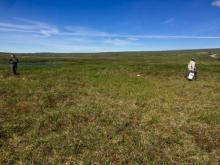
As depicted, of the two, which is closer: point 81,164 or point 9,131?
point 81,164

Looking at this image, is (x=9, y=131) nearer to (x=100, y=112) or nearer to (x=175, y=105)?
(x=100, y=112)

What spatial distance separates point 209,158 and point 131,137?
298 cm

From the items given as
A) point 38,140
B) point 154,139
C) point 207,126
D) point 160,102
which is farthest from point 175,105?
point 38,140

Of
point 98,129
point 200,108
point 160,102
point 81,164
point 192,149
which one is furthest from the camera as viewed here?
point 160,102

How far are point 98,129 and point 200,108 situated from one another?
22.8 feet

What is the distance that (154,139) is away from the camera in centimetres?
1072

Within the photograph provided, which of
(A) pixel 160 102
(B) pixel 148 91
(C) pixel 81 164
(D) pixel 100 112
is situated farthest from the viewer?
(B) pixel 148 91

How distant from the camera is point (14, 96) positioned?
18.7 meters

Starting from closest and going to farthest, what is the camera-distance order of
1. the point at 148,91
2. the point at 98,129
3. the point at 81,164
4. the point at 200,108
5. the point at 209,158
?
1. the point at 81,164
2. the point at 209,158
3. the point at 98,129
4. the point at 200,108
5. the point at 148,91

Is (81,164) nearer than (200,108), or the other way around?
(81,164)

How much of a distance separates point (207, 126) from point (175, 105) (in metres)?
4.42

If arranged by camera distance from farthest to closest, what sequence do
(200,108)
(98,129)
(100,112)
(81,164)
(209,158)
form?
(200,108) < (100,112) < (98,129) < (209,158) < (81,164)

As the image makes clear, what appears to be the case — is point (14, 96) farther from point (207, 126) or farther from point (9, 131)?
point (207, 126)

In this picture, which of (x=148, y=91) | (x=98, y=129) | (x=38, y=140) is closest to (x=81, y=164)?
(x=38, y=140)
